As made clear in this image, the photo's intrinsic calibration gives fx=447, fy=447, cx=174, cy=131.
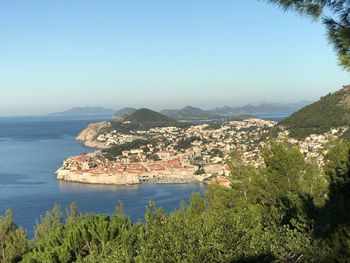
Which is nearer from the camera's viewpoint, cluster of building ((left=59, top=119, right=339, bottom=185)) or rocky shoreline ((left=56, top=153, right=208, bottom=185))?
rocky shoreline ((left=56, top=153, right=208, bottom=185))

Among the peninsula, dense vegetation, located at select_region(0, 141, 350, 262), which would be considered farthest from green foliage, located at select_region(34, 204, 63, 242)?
the peninsula

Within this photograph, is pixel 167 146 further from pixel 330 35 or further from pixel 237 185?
pixel 330 35

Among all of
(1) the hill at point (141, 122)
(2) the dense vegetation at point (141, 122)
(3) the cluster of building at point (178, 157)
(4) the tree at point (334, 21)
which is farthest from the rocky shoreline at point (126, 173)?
(1) the hill at point (141, 122)

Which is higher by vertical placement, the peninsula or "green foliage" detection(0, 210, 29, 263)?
"green foliage" detection(0, 210, 29, 263)

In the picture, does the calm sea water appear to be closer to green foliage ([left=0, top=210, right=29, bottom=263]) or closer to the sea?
the sea

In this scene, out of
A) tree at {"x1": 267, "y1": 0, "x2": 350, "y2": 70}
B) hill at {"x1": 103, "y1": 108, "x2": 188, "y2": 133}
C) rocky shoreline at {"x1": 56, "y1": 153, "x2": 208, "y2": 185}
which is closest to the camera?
tree at {"x1": 267, "y1": 0, "x2": 350, "y2": 70}

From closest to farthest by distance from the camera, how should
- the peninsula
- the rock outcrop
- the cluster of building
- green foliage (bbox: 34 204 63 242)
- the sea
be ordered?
green foliage (bbox: 34 204 63 242), the sea, the peninsula, the cluster of building, the rock outcrop
